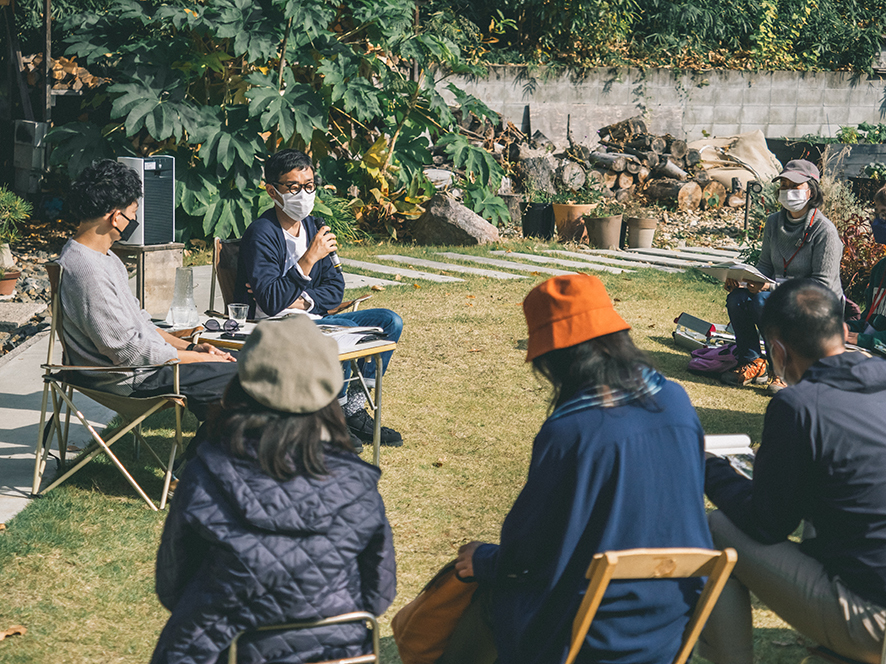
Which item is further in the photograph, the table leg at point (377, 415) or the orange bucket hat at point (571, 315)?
the table leg at point (377, 415)

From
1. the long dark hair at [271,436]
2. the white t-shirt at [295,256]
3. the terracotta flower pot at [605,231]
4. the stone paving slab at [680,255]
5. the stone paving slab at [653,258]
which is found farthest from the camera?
the terracotta flower pot at [605,231]

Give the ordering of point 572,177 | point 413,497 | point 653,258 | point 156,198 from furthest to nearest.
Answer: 1. point 572,177
2. point 653,258
3. point 156,198
4. point 413,497

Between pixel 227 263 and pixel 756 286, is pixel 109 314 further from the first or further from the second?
pixel 756 286

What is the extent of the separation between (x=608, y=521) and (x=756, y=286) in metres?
4.29

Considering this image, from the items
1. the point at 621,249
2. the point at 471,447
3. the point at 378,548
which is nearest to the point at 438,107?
the point at 621,249

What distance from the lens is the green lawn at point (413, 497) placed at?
3002 millimetres

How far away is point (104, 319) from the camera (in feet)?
11.9

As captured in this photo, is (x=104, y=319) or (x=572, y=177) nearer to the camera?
(x=104, y=319)

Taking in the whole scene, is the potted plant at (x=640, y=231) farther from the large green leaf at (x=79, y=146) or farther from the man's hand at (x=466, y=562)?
the man's hand at (x=466, y=562)

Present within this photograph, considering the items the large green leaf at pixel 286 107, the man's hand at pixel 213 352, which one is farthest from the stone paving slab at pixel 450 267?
the man's hand at pixel 213 352

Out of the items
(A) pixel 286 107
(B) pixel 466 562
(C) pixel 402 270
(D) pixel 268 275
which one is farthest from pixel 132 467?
(A) pixel 286 107

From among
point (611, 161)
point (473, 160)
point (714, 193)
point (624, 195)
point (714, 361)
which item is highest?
point (611, 161)

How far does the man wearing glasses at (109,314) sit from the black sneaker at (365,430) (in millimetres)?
990

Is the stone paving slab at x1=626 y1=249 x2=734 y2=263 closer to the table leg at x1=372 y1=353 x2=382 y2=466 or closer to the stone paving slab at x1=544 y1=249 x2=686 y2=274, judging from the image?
the stone paving slab at x1=544 y1=249 x2=686 y2=274
